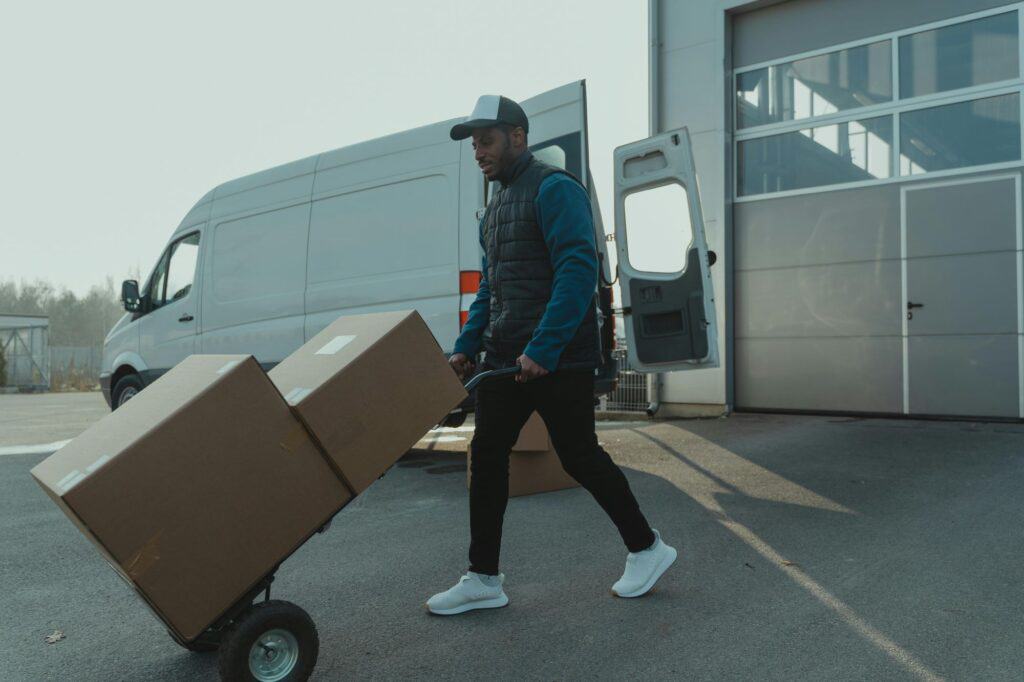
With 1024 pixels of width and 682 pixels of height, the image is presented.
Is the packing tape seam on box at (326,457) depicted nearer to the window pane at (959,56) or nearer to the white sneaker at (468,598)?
the white sneaker at (468,598)

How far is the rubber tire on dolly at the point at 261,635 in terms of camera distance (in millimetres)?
2123

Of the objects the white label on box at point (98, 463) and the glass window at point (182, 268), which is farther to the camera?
the glass window at point (182, 268)

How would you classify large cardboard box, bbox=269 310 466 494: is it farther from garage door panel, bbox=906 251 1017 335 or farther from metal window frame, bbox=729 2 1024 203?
metal window frame, bbox=729 2 1024 203

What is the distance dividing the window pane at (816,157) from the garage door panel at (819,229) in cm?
18

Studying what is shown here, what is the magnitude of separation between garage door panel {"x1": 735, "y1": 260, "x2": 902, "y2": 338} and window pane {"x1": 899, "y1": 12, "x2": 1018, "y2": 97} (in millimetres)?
1731

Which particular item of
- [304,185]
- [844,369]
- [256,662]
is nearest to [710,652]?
[256,662]

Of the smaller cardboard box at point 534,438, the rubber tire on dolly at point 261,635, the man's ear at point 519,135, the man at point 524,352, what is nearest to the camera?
the rubber tire on dolly at point 261,635

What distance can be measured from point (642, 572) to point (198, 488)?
1.64m

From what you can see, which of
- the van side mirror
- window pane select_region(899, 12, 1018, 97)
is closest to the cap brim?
the van side mirror

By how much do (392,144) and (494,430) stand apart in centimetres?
366

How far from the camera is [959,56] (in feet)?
24.9

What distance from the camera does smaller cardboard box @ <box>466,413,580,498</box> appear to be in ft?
16.1

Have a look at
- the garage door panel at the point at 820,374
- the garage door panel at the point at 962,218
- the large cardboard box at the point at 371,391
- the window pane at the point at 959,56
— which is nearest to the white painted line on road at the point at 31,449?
the large cardboard box at the point at 371,391

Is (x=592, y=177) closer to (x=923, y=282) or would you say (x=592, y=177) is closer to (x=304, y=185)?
(x=304, y=185)
